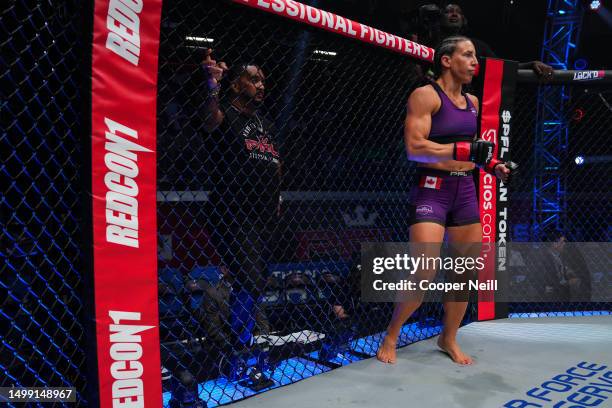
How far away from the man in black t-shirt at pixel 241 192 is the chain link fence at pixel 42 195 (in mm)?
617

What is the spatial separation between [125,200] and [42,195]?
0.23 m

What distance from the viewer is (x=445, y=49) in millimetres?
2129

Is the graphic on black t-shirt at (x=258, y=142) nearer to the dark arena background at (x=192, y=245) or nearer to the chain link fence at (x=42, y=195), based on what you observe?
the dark arena background at (x=192, y=245)

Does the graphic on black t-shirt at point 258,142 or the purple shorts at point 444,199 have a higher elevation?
the graphic on black t-shirt at point 258,142

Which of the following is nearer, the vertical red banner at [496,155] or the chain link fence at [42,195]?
the chain link fence at [42,195]

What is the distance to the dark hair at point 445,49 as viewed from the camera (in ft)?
6.91

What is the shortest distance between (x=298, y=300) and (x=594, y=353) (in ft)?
5.92

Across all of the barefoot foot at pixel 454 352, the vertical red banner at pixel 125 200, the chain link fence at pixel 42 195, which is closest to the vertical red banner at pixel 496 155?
the barefoot foot at pixel 454 352

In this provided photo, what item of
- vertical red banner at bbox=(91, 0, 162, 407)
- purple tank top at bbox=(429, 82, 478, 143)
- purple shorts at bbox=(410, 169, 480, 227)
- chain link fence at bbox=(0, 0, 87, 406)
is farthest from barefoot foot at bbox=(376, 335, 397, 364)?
chain link fence at bbox=(0, 0, 87, 406)

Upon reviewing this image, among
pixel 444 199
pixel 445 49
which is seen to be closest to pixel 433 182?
pixel 444 199

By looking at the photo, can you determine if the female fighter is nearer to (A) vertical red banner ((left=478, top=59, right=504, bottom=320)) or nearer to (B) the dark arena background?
(B) the dark arena background
